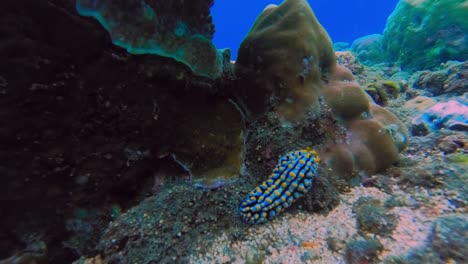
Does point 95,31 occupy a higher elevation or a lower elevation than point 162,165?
higher

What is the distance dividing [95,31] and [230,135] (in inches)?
87.7

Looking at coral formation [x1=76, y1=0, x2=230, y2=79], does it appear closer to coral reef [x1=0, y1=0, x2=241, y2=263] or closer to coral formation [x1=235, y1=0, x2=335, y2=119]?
coral reef [x1=0, y1=0, x2=241, y2=263]

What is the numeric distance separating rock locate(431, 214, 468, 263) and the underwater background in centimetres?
1

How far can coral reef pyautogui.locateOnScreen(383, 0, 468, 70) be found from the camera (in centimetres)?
1038

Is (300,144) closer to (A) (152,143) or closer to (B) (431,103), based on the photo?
(A) (152,143)

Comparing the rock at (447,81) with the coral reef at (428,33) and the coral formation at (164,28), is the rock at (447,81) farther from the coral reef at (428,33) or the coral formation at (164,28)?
the coral formation at (164,28)

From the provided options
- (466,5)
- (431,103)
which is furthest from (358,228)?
(466,5)

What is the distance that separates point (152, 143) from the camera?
3268 mm

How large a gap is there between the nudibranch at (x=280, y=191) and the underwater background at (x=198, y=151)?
0.7 inches

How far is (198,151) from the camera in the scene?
3541 millimetres

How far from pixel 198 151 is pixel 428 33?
13.7 m

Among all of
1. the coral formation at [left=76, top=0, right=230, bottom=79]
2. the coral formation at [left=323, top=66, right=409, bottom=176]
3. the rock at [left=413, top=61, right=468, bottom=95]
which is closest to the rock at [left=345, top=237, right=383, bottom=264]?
the coral formation at [left=323, top=66, right=409, bottom=176]

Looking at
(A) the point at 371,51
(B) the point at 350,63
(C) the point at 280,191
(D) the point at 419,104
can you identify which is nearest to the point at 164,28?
(C) the point at 280,191

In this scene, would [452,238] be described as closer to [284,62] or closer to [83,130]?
[284,62]
